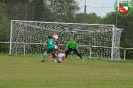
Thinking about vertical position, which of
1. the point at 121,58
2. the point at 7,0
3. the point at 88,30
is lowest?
the point at 121,58

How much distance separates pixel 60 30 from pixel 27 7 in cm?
472

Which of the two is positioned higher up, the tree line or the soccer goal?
the tree line

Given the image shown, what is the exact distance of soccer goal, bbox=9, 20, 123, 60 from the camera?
35750 millimetres

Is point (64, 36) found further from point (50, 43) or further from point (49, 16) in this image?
point (50, 43)

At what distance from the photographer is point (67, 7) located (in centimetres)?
4303

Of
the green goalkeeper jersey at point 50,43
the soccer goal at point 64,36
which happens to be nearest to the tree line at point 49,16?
the soccer goal at point 64,36

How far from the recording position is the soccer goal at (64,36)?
117 feet

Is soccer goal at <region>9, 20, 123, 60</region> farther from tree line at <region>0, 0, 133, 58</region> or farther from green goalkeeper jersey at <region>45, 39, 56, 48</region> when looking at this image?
green goalkeeper jersey at <region>45, 39, 56, 48</region>

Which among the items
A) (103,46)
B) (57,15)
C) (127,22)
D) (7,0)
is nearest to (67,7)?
(57,15)

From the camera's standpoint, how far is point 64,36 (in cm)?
3672

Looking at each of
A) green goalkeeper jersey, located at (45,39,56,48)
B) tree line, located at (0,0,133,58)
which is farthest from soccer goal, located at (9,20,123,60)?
green goalkeeper jersey, located at (45,39,56,48)

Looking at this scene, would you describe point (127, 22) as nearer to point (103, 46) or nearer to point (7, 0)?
point (103, 46)

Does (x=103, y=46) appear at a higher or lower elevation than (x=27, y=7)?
lower

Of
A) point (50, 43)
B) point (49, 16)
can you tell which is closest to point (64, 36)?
point (49, 16)
